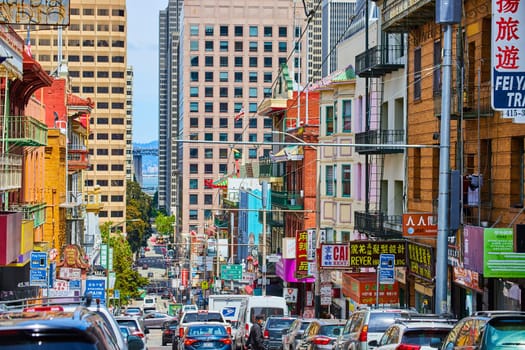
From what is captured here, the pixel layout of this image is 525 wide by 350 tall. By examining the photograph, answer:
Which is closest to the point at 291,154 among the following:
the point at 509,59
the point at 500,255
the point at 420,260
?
the point at 420,260

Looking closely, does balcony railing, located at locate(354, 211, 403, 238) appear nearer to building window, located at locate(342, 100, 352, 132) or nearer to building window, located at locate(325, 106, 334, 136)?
building window, located at locate(342, 100, 352, 132)

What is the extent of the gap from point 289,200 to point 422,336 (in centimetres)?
5024

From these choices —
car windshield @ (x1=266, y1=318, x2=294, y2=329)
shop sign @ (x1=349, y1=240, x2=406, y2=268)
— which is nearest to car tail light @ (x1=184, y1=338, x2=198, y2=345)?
car windshield @ (x1=266, y1=318, x2=294, y2=329)

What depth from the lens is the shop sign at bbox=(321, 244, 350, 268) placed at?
132 feet

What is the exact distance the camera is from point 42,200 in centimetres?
5675

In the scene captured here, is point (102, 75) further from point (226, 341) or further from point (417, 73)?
point (226, 341)

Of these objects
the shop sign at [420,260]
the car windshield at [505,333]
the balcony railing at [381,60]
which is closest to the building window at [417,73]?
the balcony railing at [381,60]

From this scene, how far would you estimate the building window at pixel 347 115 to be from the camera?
51.7 m

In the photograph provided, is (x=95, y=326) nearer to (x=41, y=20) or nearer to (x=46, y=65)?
(x=41, y=20)

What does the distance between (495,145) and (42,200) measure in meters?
32.0

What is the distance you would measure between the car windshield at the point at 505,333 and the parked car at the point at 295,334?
1535 cm

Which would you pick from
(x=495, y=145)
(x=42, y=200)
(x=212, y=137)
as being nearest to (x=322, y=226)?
(x=42, y=200)

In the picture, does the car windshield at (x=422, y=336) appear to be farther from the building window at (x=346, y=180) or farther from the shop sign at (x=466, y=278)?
the building window at (x=346, y=180)

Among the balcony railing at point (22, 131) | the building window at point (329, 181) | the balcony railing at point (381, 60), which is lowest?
the building window at point (329, 181)
